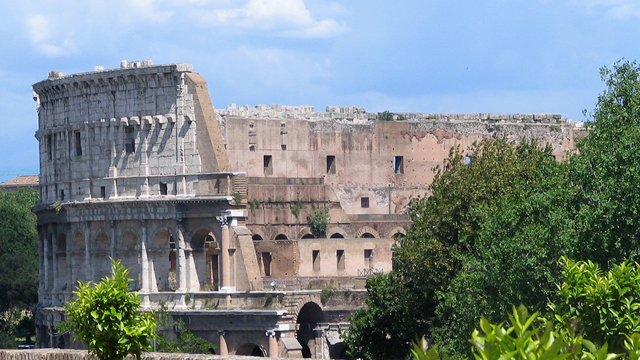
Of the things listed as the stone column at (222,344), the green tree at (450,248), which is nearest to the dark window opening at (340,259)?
the stone column at (222,344)

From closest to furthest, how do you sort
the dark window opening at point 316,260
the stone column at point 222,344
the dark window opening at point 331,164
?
1. the stone column at point 222,344
2. the dark window opening at point 316,260
3. the dark window opening at point 331,164

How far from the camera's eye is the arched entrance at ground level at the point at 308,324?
182 feet

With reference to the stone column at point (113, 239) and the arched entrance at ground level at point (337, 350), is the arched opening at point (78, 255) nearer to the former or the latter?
the stone column at point (113, 239)

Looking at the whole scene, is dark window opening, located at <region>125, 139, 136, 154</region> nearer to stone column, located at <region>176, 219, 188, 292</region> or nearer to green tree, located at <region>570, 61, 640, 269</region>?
stone column, located at <region>176, 219, 188, 292</region>

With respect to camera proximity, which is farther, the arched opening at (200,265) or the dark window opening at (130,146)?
the dark window opening at (130,146)

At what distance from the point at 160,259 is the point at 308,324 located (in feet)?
21.5

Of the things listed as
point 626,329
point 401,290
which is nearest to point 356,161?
point 401,290

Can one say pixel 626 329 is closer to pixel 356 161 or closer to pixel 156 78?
pixel 156 78

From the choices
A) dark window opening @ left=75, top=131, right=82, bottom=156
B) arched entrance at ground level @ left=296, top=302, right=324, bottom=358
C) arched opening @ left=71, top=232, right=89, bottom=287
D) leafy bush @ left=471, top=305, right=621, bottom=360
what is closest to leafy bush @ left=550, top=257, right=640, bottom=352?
leafy bush @ left=471, top=305, right=621, bottom=360

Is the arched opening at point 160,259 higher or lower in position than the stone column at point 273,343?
higher

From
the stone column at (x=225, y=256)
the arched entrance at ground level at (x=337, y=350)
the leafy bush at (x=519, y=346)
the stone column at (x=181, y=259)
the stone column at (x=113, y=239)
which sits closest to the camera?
the leafy bush at (x=519, y=346)

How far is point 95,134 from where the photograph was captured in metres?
57.5

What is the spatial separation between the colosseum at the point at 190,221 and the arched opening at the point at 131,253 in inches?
2.7

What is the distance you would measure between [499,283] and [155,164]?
81.8 ft
